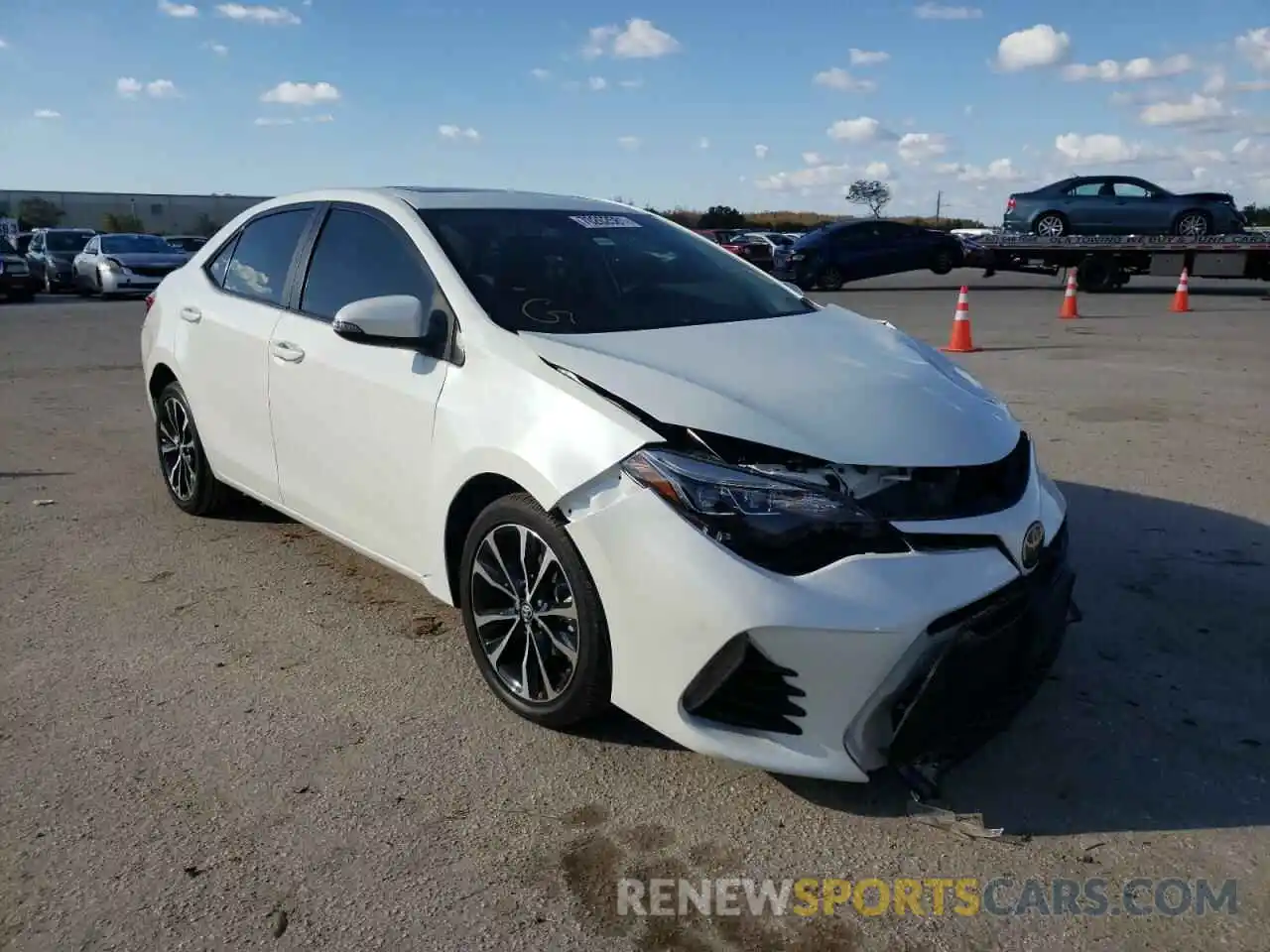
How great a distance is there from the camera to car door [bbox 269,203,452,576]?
3699mm

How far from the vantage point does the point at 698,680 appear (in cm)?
279

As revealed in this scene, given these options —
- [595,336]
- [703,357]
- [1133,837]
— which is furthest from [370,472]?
[1133,837]

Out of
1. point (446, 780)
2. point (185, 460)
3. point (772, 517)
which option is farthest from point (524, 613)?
point (185, 460)

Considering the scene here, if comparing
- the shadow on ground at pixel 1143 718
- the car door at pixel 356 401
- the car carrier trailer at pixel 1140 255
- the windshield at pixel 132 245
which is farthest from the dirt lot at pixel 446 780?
the windshield at pixel 132 245

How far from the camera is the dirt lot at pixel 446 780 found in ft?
8.23

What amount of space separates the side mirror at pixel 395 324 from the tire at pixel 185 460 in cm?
203

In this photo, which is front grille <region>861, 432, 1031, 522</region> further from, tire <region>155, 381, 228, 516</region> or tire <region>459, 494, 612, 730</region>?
tire <region>155, 381, 228, 516</region>

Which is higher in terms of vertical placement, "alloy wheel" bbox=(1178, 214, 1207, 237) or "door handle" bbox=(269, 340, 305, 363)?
"alloy wheel" bbox=(1178, 214, 1207, 237)

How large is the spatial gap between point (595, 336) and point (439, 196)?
1252 millimetres

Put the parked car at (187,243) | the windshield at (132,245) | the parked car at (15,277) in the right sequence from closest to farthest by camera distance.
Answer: the parked car at (15,277), the windshield at (132,245), the parked car at (187,243)

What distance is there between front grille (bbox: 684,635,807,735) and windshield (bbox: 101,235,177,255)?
24343 mm

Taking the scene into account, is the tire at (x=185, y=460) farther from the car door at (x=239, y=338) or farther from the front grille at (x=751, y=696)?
the front grille at (x=751, y=696)

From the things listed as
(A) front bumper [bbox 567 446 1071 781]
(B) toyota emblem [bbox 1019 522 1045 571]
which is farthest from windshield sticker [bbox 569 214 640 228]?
(B) toyota emblem [bbox 1019 522 1045 571]

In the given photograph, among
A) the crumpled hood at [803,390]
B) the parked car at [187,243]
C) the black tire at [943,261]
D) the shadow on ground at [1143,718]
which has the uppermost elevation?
the crumpled hood at [803,390]
